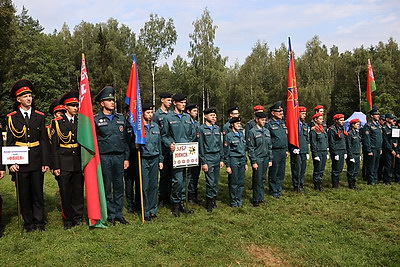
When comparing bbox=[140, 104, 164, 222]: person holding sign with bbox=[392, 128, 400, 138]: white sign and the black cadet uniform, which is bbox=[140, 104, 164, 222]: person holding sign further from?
bbox=[392, 128, 400, 138]: white sign

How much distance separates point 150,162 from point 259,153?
9.19ft

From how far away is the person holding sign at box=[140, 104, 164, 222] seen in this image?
21.8 feet

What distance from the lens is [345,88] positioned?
47844 millimetres

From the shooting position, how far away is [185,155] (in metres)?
6.76

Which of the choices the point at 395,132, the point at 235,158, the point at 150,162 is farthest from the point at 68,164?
the point at 395,132

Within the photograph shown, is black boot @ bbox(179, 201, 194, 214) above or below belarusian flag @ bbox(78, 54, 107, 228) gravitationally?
below

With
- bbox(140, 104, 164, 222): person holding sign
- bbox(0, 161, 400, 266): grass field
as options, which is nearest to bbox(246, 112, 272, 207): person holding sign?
bbox(0, 161, 400, 266): grass field

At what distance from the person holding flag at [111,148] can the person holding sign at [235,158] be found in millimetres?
2428

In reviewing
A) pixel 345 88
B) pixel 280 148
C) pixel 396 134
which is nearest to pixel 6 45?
pixel 280 148

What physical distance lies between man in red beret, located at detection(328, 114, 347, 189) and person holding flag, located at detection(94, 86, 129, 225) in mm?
6283

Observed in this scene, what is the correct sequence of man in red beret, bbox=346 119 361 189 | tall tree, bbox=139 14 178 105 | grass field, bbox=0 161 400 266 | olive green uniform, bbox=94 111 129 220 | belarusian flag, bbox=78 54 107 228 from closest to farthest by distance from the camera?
grass field, bbox=0 161 400 266 → belarusian flag, bbox=78 54 107 228 → olive green uniform, bbox=94 111 129 220 → man in red beret, bbox=346 119 361 189 → tall tree, bbox=139 14 178 105

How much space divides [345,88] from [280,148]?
43.7 meters

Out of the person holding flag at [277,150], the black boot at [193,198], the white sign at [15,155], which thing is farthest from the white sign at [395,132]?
the white sign at [15,155]

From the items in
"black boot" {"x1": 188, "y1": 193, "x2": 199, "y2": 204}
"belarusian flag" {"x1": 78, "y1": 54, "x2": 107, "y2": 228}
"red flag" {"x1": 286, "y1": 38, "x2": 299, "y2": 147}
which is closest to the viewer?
"belarusian flag" {"x1": 78, "y1": 54, "x2": 107, "y2": 228}
